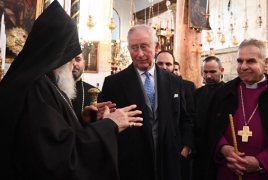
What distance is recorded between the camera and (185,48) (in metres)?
10.7

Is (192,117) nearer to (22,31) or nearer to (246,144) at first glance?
(246,144)

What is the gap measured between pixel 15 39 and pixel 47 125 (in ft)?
15.1

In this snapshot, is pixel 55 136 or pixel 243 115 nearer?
pixel 55 136

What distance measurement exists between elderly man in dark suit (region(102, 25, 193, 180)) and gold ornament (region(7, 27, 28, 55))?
11.2 feet

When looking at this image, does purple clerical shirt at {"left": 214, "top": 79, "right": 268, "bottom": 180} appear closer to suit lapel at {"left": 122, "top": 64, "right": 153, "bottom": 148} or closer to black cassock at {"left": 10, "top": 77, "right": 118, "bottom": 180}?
suit lapel at {"left": 122, "top": 64, "right": 153, "bottom": 148}

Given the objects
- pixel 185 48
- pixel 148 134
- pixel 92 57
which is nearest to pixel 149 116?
pixel 148 134

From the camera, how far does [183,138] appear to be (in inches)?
119

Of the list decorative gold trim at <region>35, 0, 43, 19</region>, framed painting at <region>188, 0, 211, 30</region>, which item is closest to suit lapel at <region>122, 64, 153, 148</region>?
decorative gold trim at <region>35, 0, 43, 19</region>

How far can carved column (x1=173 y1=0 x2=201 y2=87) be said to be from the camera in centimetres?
1065

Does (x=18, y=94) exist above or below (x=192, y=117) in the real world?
above

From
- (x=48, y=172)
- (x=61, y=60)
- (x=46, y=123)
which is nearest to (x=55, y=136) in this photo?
(x=46, y=123)

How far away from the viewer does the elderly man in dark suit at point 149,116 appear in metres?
2.71

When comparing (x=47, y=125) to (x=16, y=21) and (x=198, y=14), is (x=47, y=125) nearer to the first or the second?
(x=16, y=21)

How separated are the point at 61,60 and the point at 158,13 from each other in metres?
17.8
